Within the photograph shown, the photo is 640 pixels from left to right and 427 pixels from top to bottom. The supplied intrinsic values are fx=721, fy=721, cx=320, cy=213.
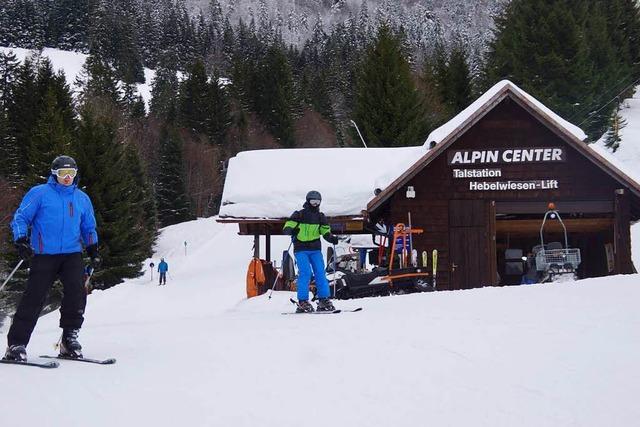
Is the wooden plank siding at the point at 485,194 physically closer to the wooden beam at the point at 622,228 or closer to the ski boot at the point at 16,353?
the wooden beam at the point at 622,228

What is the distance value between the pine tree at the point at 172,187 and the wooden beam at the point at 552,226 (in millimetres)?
41041

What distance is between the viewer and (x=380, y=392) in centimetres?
484

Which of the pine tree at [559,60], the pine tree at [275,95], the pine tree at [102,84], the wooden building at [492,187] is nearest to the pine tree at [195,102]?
the pine tree at [275,95]

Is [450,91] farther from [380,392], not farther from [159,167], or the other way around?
[380,392]

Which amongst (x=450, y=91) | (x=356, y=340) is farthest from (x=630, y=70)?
(x=356, y=340)

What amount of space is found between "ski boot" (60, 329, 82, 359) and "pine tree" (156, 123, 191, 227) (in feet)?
175

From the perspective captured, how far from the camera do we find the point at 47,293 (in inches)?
257

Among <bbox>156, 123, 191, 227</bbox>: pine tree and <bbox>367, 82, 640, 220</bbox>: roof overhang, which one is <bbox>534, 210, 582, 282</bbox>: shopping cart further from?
<bbox>156, 123, 191, 227</bbox>: pine tree

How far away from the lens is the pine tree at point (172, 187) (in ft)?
194

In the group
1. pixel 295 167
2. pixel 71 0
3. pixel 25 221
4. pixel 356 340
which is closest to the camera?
pixel 25 221

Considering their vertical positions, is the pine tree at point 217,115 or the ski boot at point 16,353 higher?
the pine tree at point 217,115

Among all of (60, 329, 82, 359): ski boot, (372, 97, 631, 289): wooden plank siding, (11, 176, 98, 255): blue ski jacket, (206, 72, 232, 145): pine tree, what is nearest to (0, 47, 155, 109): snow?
(206, 72, 232, 145): pine tree

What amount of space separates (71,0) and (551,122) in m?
120

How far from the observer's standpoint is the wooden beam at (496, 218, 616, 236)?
18875 mm
